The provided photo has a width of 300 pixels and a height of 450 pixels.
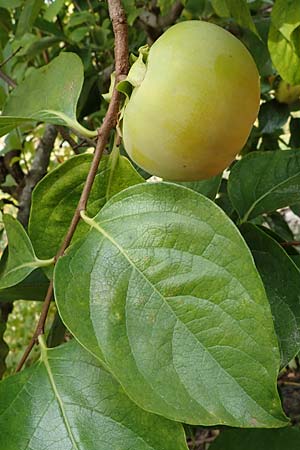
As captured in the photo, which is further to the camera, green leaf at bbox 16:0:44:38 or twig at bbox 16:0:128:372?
green leaf at bbox 16:0:44:38

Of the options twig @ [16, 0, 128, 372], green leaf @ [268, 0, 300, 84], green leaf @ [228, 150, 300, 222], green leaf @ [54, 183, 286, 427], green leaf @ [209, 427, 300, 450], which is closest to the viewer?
green leaf @ [54, 183, 286, 427]

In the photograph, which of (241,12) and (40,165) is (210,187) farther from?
(40,165)

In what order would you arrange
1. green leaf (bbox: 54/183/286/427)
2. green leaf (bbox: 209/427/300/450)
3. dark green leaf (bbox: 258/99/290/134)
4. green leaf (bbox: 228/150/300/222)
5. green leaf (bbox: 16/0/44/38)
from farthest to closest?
dark green leaf (bbox: 258/99/290/134), green leaf (bbox: 16/0/44/38), green leaf (bbox: 209/427/300/450), green leaf (bbox: 228/150/300/222), green leaf (bbox: 54/183/286/427)

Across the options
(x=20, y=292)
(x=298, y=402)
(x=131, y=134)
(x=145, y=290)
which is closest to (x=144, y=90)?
(x=131, y=134)

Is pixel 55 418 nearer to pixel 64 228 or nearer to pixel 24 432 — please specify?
pixel 24 432

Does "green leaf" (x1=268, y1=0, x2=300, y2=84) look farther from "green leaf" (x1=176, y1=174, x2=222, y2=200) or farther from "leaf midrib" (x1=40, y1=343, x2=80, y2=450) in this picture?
"leaf midrib" (x1=40, y1=343, x2=80, y2=450)

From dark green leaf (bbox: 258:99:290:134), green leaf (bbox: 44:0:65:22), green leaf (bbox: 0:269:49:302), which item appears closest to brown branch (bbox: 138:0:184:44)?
green leaf (bbox: 44:0:65:22)

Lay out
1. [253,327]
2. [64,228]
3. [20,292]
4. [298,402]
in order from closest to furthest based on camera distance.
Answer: [253,327] → [64,228] → [20,292] → [298,402]
